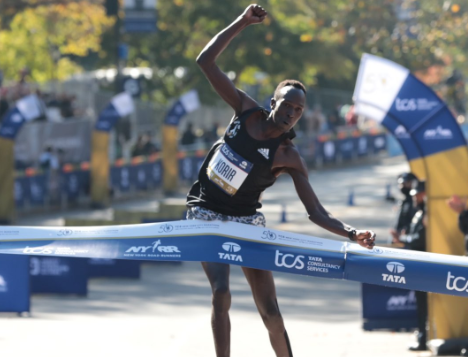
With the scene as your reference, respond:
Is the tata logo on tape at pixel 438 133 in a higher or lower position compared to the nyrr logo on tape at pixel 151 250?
higher

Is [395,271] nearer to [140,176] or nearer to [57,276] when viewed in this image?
[57,276]

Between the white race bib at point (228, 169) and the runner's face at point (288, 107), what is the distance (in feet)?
1.06

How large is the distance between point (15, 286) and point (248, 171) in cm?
618

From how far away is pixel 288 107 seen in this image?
653 centimetres

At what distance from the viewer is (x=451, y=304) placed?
10.3 meters

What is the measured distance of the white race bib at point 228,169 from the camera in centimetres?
661

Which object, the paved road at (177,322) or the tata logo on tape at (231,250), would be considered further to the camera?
the paved road at (177,322)

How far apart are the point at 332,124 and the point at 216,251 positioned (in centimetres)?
3429

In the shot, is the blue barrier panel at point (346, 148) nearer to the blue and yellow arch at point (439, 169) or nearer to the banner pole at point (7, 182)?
the banner pole at point (7, 182)

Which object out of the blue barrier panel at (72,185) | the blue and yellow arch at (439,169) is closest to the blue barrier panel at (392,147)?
the blue barrier panel at (72,185)

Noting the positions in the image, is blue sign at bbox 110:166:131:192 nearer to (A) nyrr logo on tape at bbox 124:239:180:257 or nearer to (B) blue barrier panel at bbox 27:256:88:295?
(B) blue barrier panel at bbox 27:256:88:295

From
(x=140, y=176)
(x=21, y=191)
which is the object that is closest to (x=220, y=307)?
(x=21, y=191)

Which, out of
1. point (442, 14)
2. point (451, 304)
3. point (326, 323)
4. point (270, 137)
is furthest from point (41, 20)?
point (270, 137)

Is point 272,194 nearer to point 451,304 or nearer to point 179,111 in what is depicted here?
point 179,111
